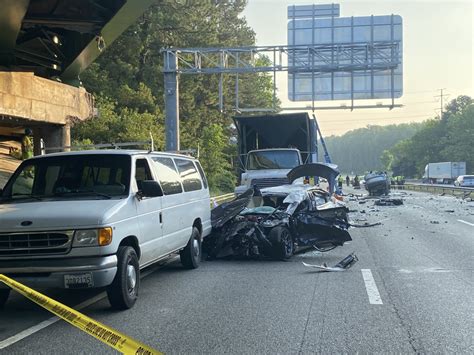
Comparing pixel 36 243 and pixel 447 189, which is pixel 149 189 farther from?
pixel 447 189

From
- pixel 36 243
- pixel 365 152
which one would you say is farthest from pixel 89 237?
pixel 365 152

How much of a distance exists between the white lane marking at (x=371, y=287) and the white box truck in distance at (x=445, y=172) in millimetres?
73865

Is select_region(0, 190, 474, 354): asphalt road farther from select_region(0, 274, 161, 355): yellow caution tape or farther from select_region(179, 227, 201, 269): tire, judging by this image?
select_region(0, 274, 161, 355): yellow caution tape

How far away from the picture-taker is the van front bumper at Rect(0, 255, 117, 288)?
6.10m

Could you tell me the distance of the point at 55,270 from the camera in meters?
6.13

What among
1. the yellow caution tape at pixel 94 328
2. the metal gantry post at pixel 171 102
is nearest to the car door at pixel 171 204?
the yellow caution tape at pixel 94 328

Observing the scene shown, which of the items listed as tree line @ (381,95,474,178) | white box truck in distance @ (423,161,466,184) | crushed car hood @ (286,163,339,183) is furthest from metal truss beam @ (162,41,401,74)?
tree line @ (381,95,474,178)

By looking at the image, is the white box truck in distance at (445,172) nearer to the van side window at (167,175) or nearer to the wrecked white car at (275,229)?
the wrecked white car at (275,229)

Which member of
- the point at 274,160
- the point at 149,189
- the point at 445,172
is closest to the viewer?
the point at 149,189

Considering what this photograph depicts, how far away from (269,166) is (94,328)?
14.8m

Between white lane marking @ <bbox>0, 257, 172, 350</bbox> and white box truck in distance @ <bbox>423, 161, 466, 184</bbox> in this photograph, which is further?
white box truck in distance @ <bbox>423, 161, 466, 184</bbox>

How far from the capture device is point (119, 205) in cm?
666

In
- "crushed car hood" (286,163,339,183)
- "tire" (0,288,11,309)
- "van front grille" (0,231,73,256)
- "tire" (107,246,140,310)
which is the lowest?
"tire" (0,288,11,309)

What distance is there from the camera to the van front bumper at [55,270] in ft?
20.0
